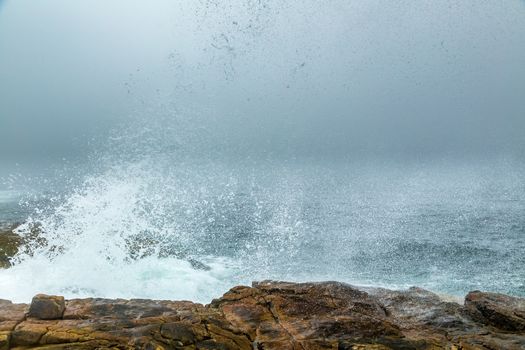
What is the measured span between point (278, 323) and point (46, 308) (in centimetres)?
783

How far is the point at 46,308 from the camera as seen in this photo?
39.3 ft

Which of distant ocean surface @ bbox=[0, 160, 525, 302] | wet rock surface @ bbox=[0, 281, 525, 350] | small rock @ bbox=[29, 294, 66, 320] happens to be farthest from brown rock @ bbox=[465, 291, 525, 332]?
small rock @ bbox=[29, 294, 66, 320]

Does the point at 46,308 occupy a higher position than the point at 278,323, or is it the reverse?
the point at 46,308

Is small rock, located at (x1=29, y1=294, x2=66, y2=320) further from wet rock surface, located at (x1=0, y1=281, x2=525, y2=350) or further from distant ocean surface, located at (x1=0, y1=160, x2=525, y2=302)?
distant ocean surface, located at (x1=0, y1=160, x2=525, y2=302)

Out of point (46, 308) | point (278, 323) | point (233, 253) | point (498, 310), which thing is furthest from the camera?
point (233, 253)

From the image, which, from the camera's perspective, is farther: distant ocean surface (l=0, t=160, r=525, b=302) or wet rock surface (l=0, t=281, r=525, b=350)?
distant ocean surface (l=0, t=160, r=525, b=302)

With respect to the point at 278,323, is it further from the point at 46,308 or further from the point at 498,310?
the point at 498,310

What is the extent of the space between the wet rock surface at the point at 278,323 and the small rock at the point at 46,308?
0.38 feet

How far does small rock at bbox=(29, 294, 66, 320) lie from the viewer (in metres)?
11.8

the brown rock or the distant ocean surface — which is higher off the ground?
the distant ocean surface

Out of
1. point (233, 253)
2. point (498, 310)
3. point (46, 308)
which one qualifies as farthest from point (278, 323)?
point (233, 253)

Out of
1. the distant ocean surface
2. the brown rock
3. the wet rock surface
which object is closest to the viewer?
the wet rock surface

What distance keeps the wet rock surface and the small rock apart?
115 mm

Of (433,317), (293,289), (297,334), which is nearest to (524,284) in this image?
(433,317)
